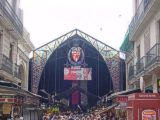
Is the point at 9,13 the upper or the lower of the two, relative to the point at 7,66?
upper

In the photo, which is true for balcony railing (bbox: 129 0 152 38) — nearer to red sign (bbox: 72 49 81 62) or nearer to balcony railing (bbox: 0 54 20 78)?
balcony railing (bbox: 0 54 20 78)

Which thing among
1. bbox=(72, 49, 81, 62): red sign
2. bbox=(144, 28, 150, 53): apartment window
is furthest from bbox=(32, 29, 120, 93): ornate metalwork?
bbox=(144, 28, 150, 53): apartment window

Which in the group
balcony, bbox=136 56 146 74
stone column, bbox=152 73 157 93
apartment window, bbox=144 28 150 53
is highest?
apartment window, bbox=144 28 150 53

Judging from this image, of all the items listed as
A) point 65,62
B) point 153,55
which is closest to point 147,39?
point 153,55

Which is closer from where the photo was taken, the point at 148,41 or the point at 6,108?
the point at 6,108

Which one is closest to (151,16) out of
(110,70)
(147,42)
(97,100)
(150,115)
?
(147,42)

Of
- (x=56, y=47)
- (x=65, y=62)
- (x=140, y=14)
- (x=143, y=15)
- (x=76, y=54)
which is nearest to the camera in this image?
(x=143, y=15)

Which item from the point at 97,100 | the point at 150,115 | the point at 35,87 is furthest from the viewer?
the point at 97,100

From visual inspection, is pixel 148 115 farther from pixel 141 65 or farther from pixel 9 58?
pixel 9 58

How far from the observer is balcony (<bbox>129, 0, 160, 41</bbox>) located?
866 inches

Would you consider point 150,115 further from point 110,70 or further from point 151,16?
point 110,70

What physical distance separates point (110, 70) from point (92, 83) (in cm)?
400

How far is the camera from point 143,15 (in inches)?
968

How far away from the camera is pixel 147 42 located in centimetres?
2606
